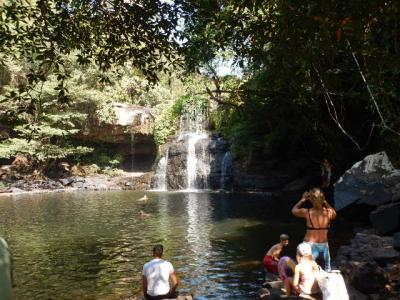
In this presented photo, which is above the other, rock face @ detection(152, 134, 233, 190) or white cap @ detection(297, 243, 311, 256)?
rock face @ detection(152, 134, 233, 190)

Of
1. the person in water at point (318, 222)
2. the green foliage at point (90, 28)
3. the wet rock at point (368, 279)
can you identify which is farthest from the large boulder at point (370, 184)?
the green foliage at point (90, 28)

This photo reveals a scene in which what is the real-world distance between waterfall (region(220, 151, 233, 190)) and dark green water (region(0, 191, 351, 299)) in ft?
21.5

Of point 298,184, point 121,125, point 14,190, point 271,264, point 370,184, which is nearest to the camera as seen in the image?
point 271,264

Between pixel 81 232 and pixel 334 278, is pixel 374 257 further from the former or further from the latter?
pixel 81 232

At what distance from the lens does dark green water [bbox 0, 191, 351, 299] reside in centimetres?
1059

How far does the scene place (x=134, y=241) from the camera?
604 inches

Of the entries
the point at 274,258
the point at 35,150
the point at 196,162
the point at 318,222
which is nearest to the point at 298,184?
the point at 196,162

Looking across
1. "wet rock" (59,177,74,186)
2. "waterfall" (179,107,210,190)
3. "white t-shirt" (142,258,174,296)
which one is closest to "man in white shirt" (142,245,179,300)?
"white t-shirt" (142,258,174,296)

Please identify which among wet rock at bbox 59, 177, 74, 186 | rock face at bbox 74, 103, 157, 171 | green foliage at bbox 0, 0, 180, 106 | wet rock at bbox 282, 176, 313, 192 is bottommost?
wet rock at bbox 282, 176, 313, 192

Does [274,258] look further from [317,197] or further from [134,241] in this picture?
[134,241]

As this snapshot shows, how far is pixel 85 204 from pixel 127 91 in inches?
803

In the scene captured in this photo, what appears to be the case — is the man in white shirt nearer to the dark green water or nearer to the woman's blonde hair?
the dark green water

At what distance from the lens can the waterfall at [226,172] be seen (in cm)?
3294

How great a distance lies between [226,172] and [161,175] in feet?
18.9
